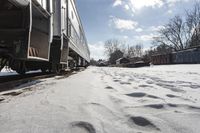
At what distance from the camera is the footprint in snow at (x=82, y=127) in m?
2.04

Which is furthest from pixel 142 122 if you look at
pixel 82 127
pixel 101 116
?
pixel 82 127

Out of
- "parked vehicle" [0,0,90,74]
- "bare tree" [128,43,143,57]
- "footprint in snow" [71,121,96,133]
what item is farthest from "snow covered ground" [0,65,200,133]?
"bare tree" [128,43,143,57]

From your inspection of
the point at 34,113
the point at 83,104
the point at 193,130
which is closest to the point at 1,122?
the point at 34,113

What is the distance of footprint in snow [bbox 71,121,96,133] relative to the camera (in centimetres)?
204

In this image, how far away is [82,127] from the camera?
2146 mm

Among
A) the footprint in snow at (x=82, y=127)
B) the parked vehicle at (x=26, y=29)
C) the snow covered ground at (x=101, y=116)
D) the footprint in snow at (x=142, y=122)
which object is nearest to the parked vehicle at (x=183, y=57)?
the parked vehicle at (x=26, y=29)

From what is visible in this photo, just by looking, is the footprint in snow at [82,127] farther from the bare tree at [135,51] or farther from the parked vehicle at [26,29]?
the bare tree at [135,51]

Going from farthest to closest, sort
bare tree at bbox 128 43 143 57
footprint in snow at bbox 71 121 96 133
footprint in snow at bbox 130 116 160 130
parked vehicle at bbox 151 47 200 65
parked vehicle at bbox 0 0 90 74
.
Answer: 1. bare tree at bbox 128 43 143 57
2. parked vehicle at bbox 151 47 200 65
3. parked vehicle at bbox 0 0 90 74
4. footprint in snow at bbox 130 116 160 130
5. footprint in snow at bbox 71 121 96 133

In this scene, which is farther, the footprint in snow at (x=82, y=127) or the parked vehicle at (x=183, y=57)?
the parked vehicle at (x=183, y=57)

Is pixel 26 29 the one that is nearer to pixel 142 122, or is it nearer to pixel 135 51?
pixel 142 122

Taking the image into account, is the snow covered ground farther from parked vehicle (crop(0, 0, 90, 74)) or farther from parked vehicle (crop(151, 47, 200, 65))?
parked vehicle (crop(151, 47, 200, 65))

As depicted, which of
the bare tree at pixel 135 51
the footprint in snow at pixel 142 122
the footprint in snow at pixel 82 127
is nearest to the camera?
the footprint in snow at pixel 82 127

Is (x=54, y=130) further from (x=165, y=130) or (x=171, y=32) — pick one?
(x=171, y=32)

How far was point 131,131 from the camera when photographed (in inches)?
81.4
